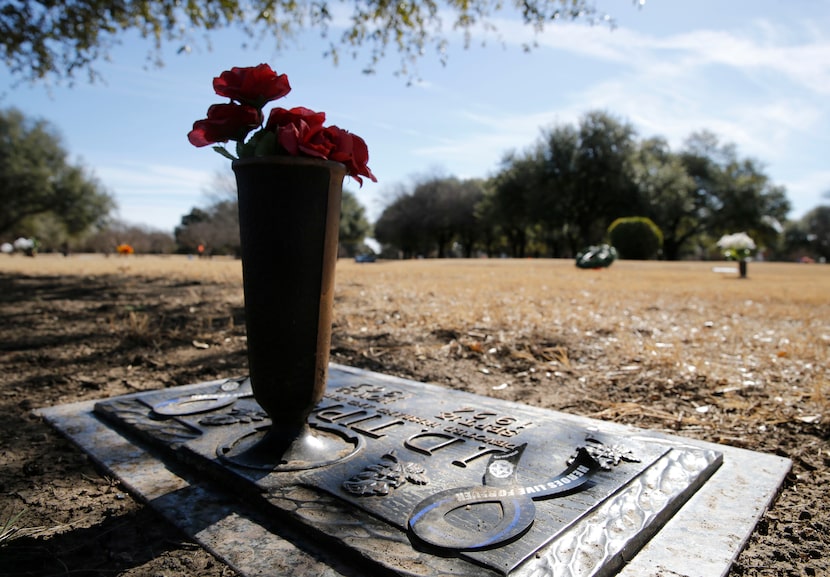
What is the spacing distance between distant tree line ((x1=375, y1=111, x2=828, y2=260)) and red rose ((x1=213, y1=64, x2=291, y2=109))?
36.8 m

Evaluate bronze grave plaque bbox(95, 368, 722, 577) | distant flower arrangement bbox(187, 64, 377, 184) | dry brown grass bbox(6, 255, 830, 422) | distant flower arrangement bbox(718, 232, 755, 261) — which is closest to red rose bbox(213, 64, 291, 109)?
distant flower arrangement bbox(187, 64, 377, 184)

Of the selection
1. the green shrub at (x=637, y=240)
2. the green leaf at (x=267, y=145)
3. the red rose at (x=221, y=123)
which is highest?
the green shrub at (x=637, y=240)

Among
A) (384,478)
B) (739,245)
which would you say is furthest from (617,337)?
(739,245)

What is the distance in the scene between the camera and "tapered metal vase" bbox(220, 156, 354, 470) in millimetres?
1891

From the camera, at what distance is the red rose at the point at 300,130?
1.85 meters

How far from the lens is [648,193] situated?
124 ft

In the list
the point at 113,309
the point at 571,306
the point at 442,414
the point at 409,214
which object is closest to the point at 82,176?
the point at 409,214

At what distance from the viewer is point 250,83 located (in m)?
1.92

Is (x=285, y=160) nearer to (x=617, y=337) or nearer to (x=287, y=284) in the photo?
(x=287, y=284)

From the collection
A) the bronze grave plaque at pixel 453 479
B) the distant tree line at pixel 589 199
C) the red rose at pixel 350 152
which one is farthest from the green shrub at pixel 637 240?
the red rose at pixel 350 152

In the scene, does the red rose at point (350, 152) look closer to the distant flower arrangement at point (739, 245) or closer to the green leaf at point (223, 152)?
the green leaf at point (223, 152)

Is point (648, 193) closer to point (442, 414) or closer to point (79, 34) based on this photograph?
point (79, 34)

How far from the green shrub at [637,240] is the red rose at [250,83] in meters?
30.1

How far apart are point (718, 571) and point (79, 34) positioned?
11427 millimetres
